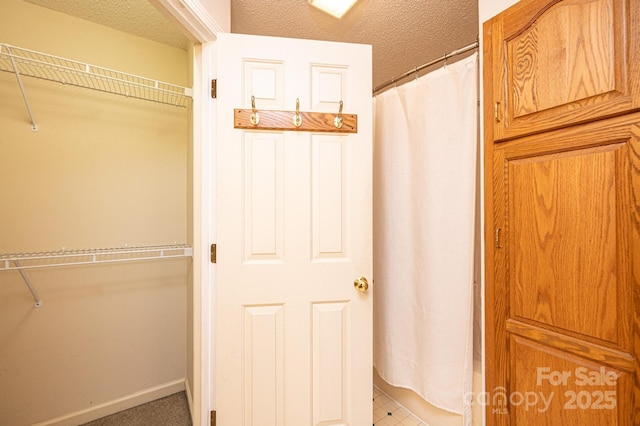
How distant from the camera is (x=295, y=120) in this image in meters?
1.20

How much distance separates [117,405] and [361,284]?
1.72 meters

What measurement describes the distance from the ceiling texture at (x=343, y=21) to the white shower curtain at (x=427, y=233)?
0.38 metres

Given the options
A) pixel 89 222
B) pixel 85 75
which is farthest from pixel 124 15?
pixel 89 222

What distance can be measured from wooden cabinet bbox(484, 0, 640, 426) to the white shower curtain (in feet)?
0.62

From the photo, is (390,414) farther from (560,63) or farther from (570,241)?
(560,63)

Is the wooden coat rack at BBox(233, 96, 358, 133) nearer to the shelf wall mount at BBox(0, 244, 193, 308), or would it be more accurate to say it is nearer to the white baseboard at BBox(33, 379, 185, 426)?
the shelf wall mount at BBox(0, 244, 193, 308)

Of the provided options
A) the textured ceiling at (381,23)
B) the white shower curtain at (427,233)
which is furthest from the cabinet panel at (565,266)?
the textured ceiling at (381,23)

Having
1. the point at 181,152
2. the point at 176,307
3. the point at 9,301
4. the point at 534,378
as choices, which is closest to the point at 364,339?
the point at 534,378

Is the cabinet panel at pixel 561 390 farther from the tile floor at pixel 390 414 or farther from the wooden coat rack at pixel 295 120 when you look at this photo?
the wooden coat rack at pixel 295 120

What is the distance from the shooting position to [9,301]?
136cm

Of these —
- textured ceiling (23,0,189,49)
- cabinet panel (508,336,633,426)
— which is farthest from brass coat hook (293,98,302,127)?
cabinet panel (508,336,633,426)

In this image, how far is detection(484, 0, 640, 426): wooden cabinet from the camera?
0.71 m

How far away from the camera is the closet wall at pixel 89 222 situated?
1.38 metres

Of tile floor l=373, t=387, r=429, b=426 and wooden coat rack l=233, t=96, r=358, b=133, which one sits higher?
wooden coat rack l=233, t=96, r=358, b=133
